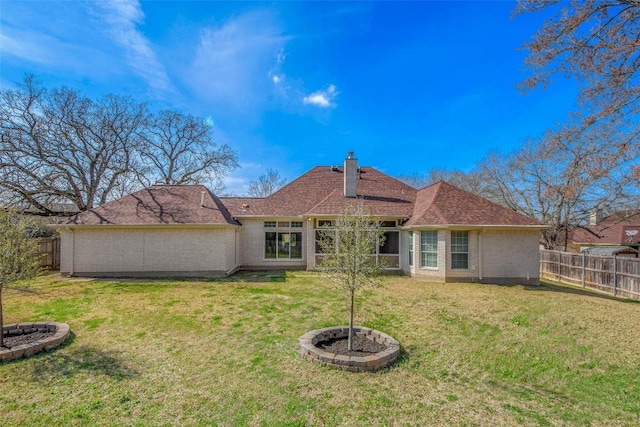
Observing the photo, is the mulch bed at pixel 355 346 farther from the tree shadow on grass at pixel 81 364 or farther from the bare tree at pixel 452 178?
the bare tree at pixel 452 178

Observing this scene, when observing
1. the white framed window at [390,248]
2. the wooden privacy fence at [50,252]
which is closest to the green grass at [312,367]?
the white framed window at [390,248]

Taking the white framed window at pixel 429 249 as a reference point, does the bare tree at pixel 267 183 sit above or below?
above

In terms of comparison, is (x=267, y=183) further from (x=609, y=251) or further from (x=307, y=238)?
(x=609, y=251)

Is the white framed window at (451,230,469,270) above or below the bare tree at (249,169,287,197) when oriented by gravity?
below

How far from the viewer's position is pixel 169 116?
90.0 feet

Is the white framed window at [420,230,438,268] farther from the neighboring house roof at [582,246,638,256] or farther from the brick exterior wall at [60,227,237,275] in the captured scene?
the neighboring house roof at [582,246,638,256]

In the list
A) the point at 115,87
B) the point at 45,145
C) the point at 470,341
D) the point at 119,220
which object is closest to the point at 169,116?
the point at 115,87

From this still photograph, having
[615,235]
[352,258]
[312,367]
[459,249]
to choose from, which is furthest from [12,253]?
[615,235]

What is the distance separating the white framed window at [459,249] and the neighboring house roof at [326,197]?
2.98 m

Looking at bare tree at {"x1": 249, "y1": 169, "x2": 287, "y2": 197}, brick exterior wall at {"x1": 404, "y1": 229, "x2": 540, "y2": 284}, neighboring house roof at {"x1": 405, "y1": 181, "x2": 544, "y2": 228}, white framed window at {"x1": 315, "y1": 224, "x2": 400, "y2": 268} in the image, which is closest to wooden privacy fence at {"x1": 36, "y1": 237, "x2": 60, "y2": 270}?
white framed window at {"x1": 315, "y1": 224, "x2": 400, "y2": 268}

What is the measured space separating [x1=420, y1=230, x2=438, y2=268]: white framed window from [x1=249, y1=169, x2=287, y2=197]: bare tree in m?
31.6

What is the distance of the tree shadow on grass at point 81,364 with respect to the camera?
5059 millimetres

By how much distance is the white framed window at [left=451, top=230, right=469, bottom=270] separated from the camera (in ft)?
45.0

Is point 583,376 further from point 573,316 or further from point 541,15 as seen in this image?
point 541,15
